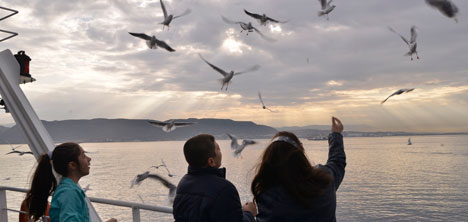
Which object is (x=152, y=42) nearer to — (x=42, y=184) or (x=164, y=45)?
(x=164, y=45)

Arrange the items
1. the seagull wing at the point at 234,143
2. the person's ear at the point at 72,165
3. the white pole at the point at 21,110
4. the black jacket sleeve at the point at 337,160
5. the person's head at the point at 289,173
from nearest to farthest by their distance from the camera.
Answer: the person's head at the point at 289,173 → the black jacket sleeve at the point at 337,160 → the person's ear at the point at 72,165 → the white pole at the point at 21,110 → the seagull wing at the point at 234,143

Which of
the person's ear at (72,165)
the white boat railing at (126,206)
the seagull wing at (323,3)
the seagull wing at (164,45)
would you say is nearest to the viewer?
the person's ear at (72,165)

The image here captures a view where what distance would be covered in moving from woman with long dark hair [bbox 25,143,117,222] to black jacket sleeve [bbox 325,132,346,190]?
1.31 m

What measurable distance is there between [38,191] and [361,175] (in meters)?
61.4

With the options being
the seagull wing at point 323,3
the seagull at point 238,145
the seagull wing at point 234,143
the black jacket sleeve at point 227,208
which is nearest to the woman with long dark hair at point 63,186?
the black jacket sleeve at point 227,208

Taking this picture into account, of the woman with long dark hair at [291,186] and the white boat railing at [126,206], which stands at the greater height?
the woman with long dark hair at [291,186]

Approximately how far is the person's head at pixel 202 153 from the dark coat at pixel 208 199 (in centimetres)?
5

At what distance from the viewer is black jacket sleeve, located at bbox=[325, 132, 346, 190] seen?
6.67 feet

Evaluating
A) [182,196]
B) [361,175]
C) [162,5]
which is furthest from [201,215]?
[361,175]

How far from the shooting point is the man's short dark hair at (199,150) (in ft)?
7.28

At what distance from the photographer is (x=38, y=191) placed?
2.73 m

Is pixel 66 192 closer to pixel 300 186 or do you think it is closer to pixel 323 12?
pixel 300 186

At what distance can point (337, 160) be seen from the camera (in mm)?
2104

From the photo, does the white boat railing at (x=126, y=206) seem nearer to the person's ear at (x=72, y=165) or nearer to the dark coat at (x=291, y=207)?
the person's ear at (x=72, y=165)
